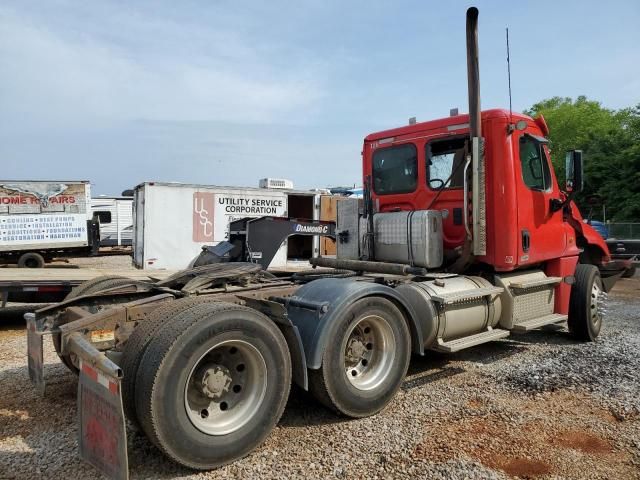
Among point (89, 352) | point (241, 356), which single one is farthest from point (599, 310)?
point (89, 352)

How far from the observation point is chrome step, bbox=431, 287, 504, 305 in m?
4.89

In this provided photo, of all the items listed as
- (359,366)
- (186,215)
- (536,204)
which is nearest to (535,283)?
(536,204)

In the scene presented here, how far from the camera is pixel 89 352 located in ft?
9.65

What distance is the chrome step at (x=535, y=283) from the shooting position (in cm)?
576

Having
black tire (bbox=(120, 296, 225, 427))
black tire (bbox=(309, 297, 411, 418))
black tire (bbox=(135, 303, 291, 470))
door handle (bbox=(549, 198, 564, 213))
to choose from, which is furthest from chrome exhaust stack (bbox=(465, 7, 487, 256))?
black tire (bbox=(120, 296, 225, 427))

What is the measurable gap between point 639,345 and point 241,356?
219 inches

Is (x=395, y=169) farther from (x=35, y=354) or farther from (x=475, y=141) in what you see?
(x=35, y=354)

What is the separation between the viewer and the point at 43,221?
631 inches

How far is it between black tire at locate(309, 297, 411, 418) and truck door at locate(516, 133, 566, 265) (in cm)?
219

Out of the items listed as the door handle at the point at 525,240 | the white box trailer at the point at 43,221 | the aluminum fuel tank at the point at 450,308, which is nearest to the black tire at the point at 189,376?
the aluminum fuel tank at the point at 450,308

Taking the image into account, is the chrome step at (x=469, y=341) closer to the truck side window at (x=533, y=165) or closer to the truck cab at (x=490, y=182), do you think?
the truck cab at (x=490, y=182)

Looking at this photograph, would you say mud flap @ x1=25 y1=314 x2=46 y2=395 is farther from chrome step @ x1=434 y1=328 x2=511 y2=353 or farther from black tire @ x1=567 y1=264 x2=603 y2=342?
black tire @ x1=567 y1=264 x2=603 y2=342

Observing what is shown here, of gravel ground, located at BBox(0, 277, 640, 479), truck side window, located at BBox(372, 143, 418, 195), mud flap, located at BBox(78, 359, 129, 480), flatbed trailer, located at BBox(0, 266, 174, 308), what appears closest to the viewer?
mud flap, located at BBox(78, 359, 129, 480)

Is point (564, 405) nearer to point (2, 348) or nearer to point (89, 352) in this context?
point (89, 352)
